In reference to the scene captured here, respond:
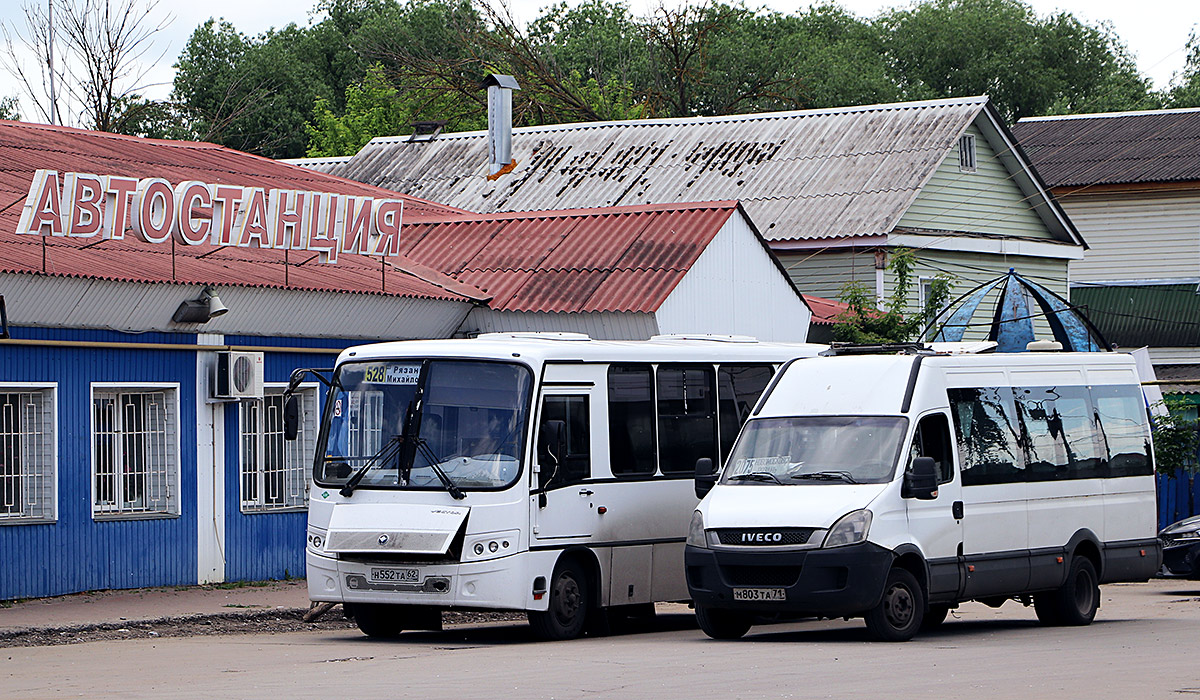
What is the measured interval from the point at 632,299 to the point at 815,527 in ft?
26.0

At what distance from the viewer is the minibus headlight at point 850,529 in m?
13.6

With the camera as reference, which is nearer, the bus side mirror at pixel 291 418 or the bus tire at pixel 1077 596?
the bus side mirror at pixel 291 418

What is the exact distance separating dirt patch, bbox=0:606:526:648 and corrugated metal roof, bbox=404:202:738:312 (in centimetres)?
507

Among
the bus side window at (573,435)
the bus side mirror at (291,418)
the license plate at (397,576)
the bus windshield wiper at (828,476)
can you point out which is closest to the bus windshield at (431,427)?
the bus side window at (573,435)

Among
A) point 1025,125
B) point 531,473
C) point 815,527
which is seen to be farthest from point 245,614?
point 1025,125

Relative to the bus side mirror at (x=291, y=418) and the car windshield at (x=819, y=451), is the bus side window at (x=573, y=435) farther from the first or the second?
the bus side mirror at (x=291, y=418)

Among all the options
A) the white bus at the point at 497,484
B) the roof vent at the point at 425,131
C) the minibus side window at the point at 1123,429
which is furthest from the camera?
the roof vent at the point at 425,131

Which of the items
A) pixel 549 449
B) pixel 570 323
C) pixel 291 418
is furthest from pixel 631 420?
pixel 570 323

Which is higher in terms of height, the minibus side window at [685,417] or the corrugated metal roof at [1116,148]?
the corrugated metal roof at [1116,148]

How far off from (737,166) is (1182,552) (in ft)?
48.2

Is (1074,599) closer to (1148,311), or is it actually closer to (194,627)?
(194,627)

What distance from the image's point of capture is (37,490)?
1733 centimetres

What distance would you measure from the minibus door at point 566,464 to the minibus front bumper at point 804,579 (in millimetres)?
1474

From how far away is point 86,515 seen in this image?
57.9 ft
